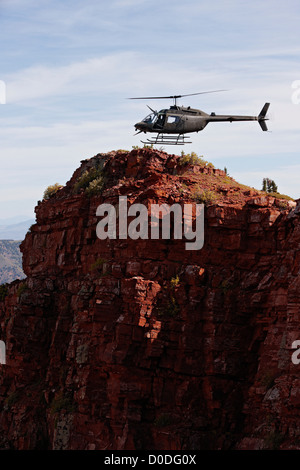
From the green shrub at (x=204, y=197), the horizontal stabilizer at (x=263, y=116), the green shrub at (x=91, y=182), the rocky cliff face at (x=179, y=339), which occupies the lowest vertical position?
the rocky cliff face at (x=179, y=339)

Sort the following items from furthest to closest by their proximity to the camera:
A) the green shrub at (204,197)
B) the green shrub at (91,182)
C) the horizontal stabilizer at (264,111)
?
the horizontal stabilizer at (264,111)
the green shrub at (91,182)
the green shrub at (204,197)

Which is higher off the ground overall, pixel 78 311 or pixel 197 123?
pixel 197 123

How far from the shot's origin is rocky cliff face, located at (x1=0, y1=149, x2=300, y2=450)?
40469mm

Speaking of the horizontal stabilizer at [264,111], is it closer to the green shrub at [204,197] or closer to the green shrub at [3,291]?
the green shrub at [204,197]

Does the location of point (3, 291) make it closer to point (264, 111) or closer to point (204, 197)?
point (204, 197)

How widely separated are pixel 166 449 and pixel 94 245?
12106mm

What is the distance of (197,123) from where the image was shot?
4981 centimetres

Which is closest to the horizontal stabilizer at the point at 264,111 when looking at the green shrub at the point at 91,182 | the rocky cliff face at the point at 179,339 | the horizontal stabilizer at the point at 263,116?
the horizontal stabilizer at the point at 263,116

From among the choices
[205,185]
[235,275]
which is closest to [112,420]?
[235,275]

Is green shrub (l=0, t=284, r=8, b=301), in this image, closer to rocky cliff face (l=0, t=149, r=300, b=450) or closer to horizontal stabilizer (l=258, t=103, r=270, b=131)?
rocky cliff face (l=0, t=149, r=300, b=450)

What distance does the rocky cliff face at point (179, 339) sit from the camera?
4047 centimetres

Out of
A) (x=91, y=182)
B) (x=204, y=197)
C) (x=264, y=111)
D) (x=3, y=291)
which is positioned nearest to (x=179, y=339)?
(x=204, y=197)

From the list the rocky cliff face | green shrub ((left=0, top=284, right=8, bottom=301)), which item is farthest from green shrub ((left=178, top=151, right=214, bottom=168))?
green shrub ((left=0, top=284, right=8, bottom=301))
